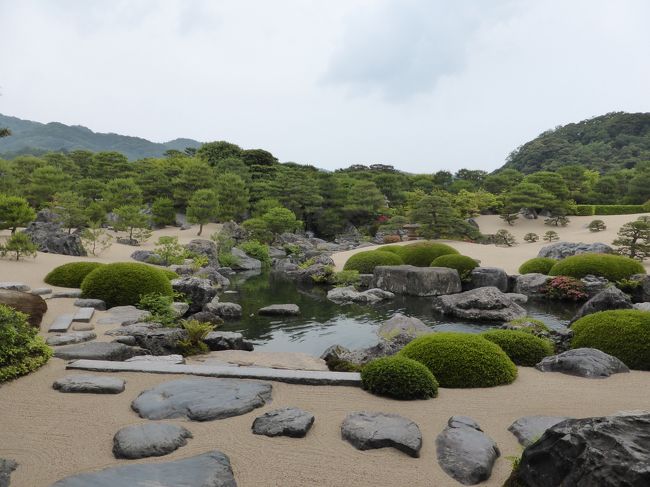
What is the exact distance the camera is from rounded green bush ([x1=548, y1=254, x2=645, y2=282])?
17.1m

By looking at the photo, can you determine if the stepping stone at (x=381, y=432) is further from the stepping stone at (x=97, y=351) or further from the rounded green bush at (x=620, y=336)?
the rounded green bush at (x=620, y=336)

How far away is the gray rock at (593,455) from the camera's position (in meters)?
2.63

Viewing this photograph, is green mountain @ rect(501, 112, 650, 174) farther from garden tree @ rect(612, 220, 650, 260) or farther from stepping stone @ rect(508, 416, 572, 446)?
stepping stone @ rect(508, 416, 572, 446)

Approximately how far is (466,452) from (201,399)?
2.82m

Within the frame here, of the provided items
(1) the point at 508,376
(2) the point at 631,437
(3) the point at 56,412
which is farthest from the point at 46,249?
(2) the point at 631,437

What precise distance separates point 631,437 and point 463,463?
1496 millimetres

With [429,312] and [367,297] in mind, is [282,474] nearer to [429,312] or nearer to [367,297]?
→ [429,312]

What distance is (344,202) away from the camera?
40.4 m

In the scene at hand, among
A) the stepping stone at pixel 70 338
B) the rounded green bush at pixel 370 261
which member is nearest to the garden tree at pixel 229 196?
the rounded green bush at pixel 370 261

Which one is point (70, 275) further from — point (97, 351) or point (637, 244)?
point (637, 244)

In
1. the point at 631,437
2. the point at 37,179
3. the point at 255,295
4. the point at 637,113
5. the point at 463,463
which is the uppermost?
the point at 637,113

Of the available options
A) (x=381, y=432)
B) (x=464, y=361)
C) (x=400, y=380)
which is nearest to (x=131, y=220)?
(x=464, y=361)

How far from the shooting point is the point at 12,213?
21844 millimetres

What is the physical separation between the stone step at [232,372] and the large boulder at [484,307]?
7809 mm
